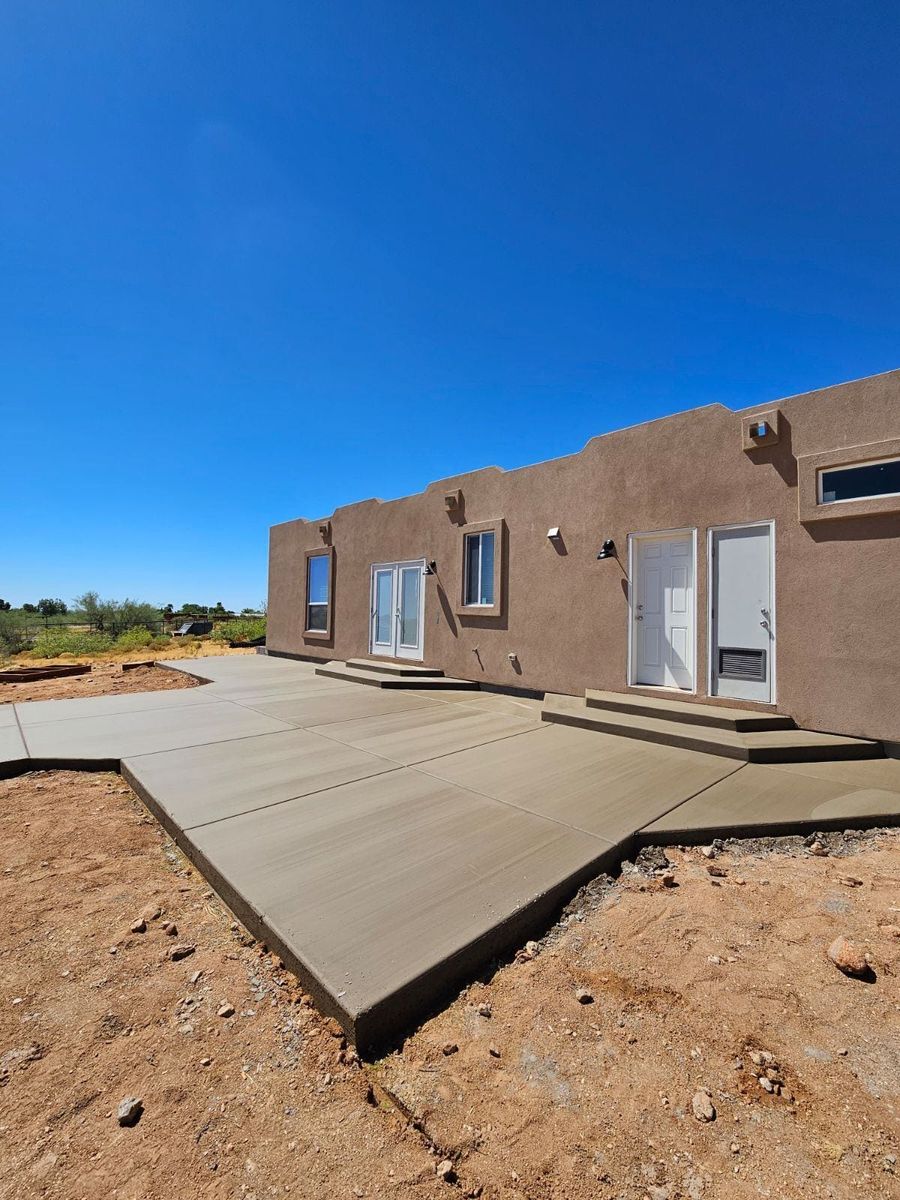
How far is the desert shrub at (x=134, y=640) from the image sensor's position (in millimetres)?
18859

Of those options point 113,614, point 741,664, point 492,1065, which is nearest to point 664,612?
point 741,664

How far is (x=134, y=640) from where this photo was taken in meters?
19.4

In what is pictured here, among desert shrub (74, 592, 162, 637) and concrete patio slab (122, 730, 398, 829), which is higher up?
Answer: desert shrub (74, 592, 162, 637)

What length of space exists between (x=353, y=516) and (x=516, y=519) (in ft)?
15.4

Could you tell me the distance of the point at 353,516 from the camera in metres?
11.2

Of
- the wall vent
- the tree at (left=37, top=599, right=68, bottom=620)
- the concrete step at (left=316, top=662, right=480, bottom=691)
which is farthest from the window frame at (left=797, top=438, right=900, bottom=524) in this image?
the tree at (left=37, top=599, right=68, bottom=620)

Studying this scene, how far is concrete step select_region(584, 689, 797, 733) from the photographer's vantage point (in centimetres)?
512

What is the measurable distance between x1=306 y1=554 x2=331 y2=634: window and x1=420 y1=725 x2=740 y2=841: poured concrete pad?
799cm

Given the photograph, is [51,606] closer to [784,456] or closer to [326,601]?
[326,601]

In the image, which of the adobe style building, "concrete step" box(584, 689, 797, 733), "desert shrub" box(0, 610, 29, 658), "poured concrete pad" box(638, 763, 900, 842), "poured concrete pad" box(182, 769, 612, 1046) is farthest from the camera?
"desert shrub" box(0, 610, 29, 658)

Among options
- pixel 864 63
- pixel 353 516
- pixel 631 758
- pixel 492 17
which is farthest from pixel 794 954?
pixel 353 516

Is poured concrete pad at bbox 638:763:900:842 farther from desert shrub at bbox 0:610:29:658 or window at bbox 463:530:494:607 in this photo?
desert shrub at bbox 0:610:29:658

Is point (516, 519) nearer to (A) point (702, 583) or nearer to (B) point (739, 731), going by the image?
(A) point (702, 583)

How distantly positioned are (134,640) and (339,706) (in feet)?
53.9
